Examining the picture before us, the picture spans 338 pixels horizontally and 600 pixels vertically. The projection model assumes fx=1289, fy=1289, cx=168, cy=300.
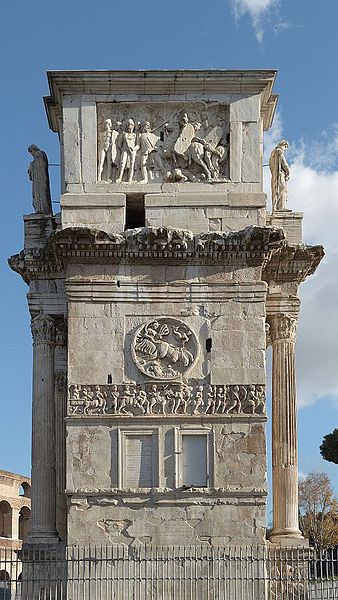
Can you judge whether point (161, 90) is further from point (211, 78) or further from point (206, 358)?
point (206, 358)

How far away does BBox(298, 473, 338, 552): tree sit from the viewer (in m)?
61.8

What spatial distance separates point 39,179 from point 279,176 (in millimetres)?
4987

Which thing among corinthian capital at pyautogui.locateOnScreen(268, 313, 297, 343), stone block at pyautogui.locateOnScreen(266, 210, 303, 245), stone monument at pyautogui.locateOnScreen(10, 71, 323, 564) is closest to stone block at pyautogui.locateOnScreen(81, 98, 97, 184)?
stone monument at pyautogui.locateOnScreen(10, 71, 323, 564)

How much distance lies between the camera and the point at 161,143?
2520 centimetres

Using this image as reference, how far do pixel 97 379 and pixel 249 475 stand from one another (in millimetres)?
3323

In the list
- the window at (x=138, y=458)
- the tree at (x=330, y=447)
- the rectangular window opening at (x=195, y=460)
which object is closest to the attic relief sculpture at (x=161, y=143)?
the window at (x=138, y=458)

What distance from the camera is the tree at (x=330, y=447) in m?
52.7

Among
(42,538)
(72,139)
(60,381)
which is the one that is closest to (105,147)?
(72,139)

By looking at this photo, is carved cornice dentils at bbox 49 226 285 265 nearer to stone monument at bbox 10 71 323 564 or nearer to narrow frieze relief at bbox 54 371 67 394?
stone monument at bbox 10 71 323 564

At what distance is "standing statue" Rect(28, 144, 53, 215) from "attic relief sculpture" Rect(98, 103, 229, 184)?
2.01 metres

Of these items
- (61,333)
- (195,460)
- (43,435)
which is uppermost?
(61,333)

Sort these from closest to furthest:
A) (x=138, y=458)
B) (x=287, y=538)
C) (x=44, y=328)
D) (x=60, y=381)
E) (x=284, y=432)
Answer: (x=138, y=458) → (x=287, y=538) → (x=284, y=432) → (x=44, y=328) → (x=60, y=381)

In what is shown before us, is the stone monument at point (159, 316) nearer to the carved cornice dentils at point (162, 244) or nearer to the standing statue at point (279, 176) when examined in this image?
the carved cornice dentils at point (162, 244)

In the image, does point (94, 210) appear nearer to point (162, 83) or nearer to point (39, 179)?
point (39, 179)
